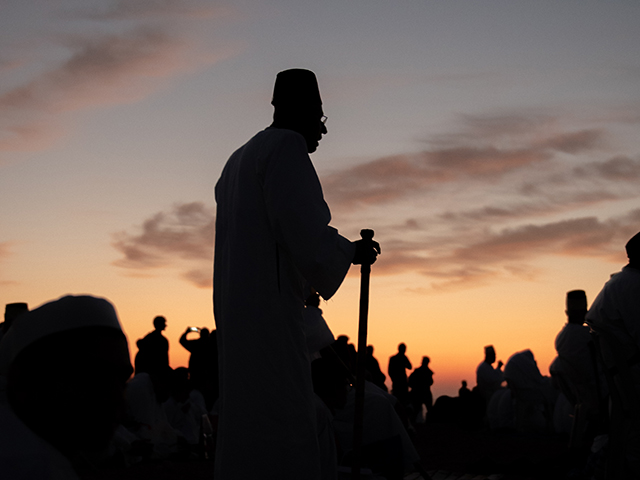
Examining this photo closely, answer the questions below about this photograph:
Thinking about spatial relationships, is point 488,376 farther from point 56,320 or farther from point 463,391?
point 56,320

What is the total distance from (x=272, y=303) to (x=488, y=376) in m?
16.6

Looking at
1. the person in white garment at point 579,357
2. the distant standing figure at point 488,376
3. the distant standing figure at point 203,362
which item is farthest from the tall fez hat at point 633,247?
the distant standing figure at point 488,376

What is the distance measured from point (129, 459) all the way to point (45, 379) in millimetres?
9267

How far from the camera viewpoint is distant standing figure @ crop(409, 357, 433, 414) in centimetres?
1961

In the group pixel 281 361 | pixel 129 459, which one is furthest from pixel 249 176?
pixel 129 459

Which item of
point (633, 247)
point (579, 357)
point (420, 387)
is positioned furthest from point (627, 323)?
point (420, 387)

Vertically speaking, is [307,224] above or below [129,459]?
above

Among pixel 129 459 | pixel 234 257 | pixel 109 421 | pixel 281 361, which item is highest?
pixel 234 257

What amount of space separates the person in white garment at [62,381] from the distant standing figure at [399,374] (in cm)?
1754

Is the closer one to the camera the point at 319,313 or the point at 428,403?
the point at 319,313

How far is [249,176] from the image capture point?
3.37 metres

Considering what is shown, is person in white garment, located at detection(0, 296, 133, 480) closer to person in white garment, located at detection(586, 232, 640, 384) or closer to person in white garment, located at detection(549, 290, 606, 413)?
person in white garment, located at detection(586, 232, 640, 384)

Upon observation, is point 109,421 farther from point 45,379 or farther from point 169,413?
point 169,413

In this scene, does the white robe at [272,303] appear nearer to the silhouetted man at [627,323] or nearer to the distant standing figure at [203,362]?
the silhouetted man at [627,323]
